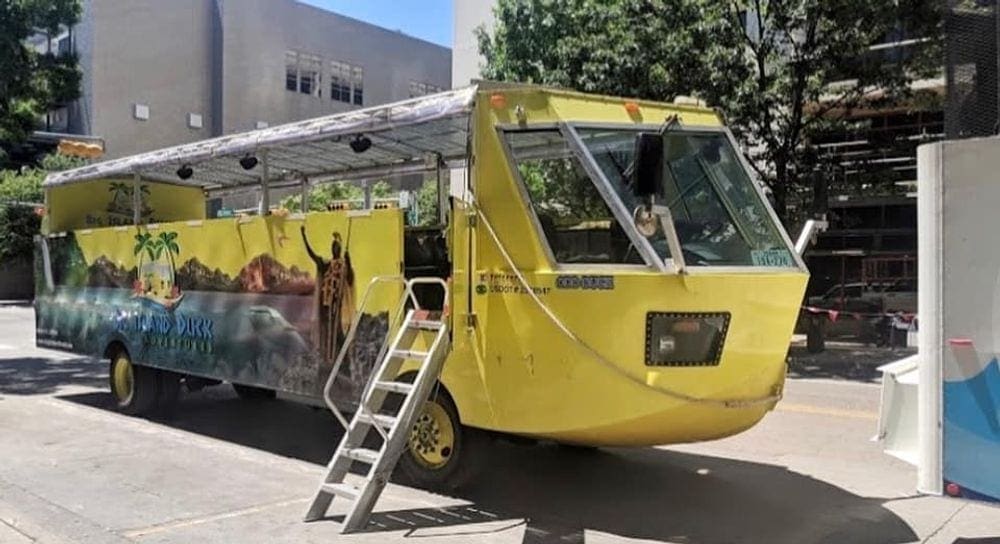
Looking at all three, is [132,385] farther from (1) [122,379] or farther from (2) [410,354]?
(2) [410,354]

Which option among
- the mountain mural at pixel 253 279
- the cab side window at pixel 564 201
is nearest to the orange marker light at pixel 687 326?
the cab side window at pixel 564 201

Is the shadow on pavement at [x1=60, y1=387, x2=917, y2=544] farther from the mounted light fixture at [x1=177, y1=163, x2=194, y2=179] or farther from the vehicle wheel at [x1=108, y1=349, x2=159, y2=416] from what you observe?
the mounted light fixture at [x1=177, y1=163, x2=194, y2=179]

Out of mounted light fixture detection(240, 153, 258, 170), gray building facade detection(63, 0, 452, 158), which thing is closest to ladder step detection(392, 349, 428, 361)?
mounted light fixture detection(240, 153, 258, 170)

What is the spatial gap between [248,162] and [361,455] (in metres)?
4.47

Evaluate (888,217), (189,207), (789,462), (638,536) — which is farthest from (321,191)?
(888,217)

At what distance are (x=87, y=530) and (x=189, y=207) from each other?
22.8 ft

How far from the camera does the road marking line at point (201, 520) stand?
6195mm

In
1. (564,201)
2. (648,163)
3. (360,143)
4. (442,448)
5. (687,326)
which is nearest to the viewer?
(648,163)

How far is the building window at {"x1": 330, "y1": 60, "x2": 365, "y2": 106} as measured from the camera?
4862 centimetres

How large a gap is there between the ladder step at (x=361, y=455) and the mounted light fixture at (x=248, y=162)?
3.96 meters

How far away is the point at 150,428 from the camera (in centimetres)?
1020

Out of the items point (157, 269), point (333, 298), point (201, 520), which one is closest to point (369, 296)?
point (333, 298)

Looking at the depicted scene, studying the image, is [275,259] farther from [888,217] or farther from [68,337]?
[888,217]

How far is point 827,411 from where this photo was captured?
11.2m
